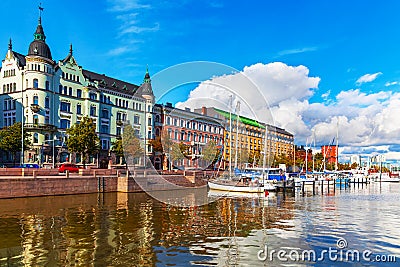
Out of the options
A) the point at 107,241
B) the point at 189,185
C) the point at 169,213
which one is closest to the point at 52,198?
the point at 169,213

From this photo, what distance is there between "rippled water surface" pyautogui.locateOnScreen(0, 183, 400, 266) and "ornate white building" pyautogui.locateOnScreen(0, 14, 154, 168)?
3693 cm

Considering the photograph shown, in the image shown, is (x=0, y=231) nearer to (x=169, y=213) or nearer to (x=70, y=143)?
(x=169, y=213)

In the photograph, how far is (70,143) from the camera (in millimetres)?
70250

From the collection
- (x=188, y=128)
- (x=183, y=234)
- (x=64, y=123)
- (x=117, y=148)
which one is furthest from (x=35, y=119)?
(x=188, y=128)

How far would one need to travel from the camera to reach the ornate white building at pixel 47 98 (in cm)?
7725

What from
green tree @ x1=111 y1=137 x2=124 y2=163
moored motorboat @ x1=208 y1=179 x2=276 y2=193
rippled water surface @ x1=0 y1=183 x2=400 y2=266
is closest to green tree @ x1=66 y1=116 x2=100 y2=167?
green tree @ x1=111 y1=137 x2=124 y2=163

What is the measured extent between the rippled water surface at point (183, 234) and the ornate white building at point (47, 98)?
36932mm

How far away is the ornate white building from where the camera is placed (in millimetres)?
77250

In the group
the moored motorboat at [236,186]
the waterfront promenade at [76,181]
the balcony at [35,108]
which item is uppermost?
the balcony at [35,108]

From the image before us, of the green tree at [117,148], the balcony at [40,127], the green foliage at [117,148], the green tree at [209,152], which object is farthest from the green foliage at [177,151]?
the green tree at [117,148]

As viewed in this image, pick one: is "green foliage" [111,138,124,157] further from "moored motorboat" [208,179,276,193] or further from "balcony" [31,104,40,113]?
"moored motorboat" [208,179,276,193]

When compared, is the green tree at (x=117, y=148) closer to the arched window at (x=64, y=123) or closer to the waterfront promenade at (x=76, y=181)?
the arched window at (x=64, y=123)

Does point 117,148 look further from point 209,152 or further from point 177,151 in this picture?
point 177,151

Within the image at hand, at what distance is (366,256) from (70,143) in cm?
5965
